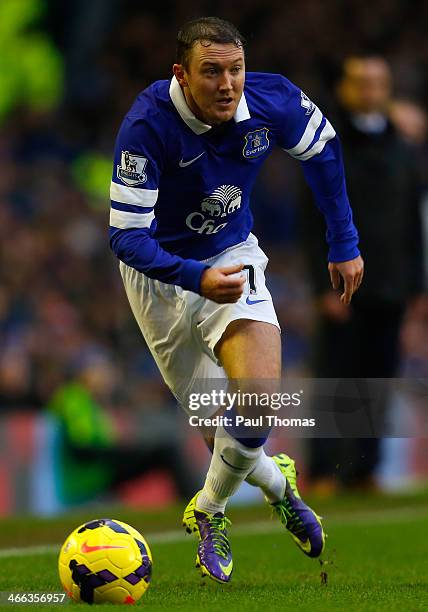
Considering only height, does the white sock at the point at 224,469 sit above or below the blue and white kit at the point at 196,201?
below

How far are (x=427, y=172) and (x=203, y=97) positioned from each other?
Result: 31.8 ft

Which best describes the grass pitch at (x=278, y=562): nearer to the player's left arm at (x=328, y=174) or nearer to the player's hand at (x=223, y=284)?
the player's hand at (x=223, y=284)

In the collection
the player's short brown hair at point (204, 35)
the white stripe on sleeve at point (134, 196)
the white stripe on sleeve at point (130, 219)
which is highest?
the player's short brown hair at point (204, 35)

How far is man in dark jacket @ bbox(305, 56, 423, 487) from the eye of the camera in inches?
352

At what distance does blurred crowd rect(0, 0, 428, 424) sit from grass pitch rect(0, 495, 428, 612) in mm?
3231

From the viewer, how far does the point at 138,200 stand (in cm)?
526

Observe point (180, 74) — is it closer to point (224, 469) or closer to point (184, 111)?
point (184, 111)

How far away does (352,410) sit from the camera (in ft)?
20.0

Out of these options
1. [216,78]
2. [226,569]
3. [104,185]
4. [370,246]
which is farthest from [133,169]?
[104,185]

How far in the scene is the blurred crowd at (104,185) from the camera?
40.5 feet

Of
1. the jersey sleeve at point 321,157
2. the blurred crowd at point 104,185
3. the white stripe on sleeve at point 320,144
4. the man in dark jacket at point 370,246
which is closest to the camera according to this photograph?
the jersey sleeve at point 321,157

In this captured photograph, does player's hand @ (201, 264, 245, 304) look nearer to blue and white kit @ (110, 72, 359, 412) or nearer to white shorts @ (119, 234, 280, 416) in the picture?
blue and white kit @ (110, 72, 359, 412)

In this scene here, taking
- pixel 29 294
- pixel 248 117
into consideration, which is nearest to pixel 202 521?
pixel 248 117
